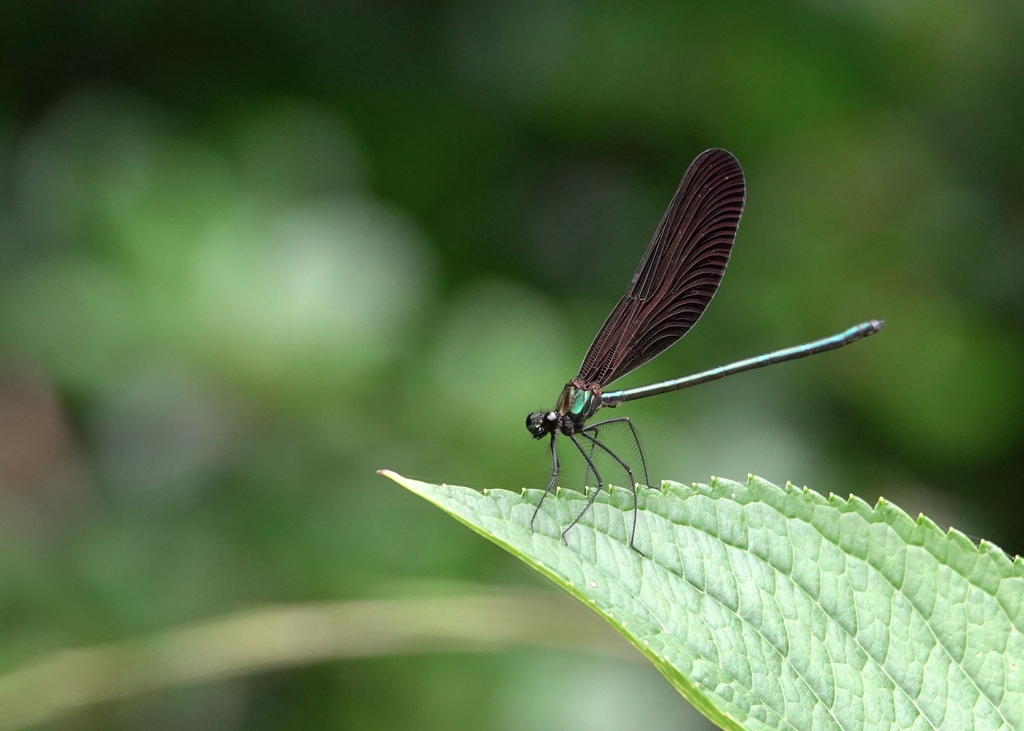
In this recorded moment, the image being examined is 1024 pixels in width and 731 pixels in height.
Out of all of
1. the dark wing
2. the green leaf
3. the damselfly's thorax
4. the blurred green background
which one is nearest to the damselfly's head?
the damselfly's thorax

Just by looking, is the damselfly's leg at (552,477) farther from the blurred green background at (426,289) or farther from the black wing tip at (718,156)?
the black wing tip at (718,156)

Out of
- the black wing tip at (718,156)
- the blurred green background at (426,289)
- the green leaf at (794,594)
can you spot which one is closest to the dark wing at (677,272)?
the black wing tip at (718,156)

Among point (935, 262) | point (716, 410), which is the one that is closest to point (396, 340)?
point (716, 410)

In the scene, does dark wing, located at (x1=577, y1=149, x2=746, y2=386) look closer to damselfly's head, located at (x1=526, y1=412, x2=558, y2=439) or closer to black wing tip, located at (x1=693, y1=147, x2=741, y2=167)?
black wing tip, located at (x1=693, y1=147, x2=741, y2=167)

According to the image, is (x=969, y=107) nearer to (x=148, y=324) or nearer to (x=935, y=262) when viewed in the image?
(x=935, y=262)

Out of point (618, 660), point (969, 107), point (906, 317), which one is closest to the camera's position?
point (618, 660)

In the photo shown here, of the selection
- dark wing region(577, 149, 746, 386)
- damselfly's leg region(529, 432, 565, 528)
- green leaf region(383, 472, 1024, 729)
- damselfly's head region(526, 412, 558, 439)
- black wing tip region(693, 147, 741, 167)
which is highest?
black wing tip region(693, 147, 741, 167)
